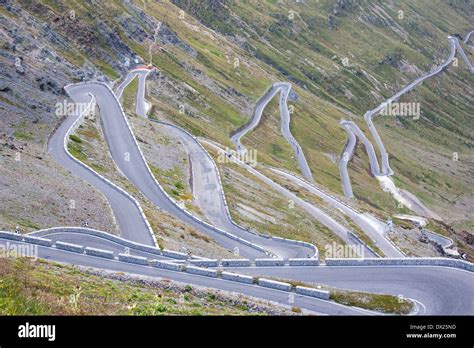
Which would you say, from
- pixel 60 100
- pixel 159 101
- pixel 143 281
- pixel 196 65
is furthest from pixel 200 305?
pixel 196 65

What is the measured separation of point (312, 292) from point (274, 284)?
3035mm

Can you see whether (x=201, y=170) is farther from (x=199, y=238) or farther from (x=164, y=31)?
Result: (x=164, y=31)

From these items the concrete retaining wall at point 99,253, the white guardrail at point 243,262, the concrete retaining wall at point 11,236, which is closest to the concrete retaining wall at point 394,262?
the white guardrail at point 243,262

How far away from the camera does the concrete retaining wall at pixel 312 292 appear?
125 feet

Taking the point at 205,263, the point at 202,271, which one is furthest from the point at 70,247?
the point at 202,271

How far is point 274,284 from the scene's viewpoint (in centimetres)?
3938

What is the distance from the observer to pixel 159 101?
126m

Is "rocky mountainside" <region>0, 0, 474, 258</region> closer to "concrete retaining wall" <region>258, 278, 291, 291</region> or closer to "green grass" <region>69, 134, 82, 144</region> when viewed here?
"green grass" <region>69, 134, 82, 144</region>

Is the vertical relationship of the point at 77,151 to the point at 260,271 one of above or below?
above

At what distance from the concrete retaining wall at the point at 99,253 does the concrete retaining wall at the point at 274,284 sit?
13.4 m

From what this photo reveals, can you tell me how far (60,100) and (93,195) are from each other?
3253 centimetres

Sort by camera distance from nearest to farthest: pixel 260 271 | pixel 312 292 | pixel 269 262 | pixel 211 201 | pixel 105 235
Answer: pixel 312 292 < pixel 260 271 < pixel 269 262 < pixel 105 235 < pixel 211 201

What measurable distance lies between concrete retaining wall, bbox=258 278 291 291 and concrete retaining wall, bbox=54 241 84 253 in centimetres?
1632

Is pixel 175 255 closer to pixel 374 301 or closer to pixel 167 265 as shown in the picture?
pixel 167 265
